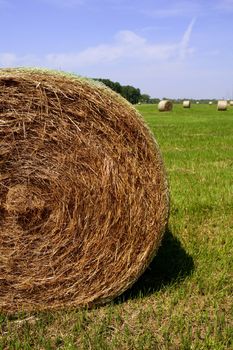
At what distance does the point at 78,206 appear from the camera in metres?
4.15

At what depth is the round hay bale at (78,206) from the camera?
159 inches

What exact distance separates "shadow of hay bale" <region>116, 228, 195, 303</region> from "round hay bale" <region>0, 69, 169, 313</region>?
311mm

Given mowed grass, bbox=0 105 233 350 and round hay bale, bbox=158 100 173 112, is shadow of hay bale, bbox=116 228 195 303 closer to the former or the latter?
mowed grass, bbox=0 105 233 350

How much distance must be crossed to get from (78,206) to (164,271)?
1235 millimetres

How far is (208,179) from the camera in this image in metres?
8.73

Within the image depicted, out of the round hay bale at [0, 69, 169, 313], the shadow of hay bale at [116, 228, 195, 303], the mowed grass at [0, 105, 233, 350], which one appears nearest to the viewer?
the mowed grass at [0, 105, 233, 350]

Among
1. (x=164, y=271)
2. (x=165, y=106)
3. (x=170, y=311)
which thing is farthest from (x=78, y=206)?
(x=165, y=106)

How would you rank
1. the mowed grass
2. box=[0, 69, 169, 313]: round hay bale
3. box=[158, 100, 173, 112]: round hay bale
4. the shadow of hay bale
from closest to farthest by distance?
1. the mowed grass
2. box=[0, 69, 169, 313]: round hay bale
3. the shadow of hay bale
4. box=[158, 100, 173, 112]: round hay bale

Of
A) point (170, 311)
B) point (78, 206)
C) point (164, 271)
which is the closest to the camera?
point (170, 311)

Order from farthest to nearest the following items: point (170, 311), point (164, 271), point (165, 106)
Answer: point (165, 106), point (164, 271), point (170, 311)

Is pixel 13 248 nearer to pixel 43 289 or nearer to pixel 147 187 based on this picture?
pixel 43 289

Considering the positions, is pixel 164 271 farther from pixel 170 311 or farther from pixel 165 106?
pixel 165 106

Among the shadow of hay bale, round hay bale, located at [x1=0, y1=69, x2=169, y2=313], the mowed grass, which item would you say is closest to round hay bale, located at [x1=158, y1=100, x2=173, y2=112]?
the mowed grass

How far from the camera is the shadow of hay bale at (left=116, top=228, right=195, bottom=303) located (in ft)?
14.5
